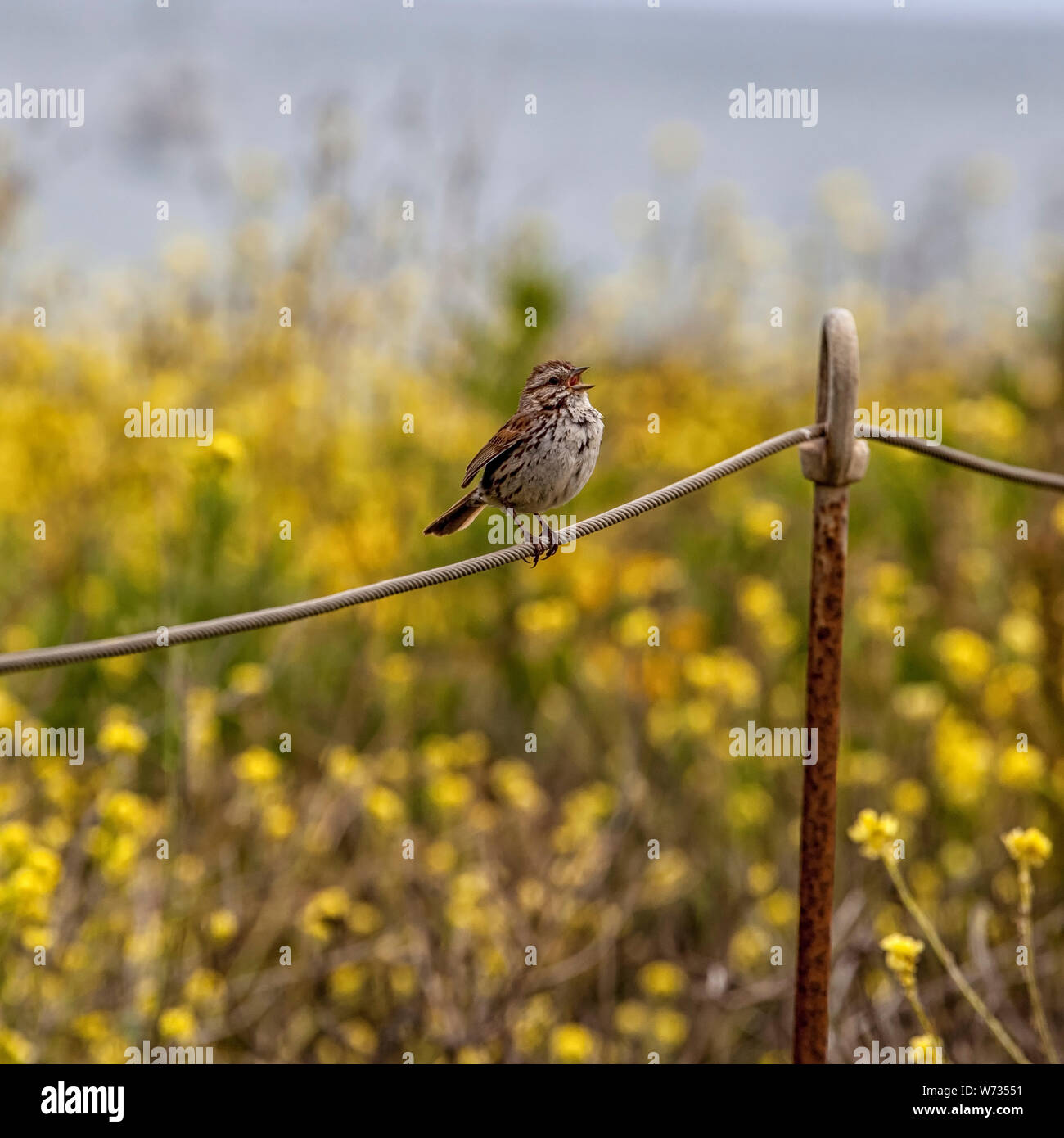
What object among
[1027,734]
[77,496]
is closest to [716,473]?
[1027,734]

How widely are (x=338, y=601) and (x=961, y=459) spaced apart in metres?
1.20

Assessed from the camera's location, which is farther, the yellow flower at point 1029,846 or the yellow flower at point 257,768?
the yellow flower at point 257,768

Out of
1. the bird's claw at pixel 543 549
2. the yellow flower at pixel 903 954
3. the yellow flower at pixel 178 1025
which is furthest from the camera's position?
the yellow flower at pixel 178 1025

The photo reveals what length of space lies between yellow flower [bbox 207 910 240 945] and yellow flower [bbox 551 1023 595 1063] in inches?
33.9

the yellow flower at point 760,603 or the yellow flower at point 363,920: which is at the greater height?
the yellow flower at point 760,603

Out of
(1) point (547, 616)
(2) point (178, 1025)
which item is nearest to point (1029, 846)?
(2) point (178, 1025)

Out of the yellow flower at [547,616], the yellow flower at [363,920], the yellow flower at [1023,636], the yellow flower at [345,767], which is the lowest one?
the yellow flower at [363,920]

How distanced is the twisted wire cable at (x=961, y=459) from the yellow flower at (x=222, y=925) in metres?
1.95

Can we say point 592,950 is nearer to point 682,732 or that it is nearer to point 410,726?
point 682,732

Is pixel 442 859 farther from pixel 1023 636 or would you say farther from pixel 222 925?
pixel 1023 636

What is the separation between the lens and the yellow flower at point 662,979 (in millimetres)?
3566

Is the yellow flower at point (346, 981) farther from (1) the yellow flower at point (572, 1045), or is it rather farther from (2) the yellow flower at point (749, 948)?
(2) the yellow flower at point (749, 948)

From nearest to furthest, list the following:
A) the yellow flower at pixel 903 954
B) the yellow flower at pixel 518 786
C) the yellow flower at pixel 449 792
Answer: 1. the yellow flower at pixel 903 954
2. the yellow flower at pixel 449 792
3. the yellow flower at pixel 518 786

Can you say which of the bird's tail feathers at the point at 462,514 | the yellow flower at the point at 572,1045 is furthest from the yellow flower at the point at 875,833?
the yellow flower at the point at 572,1045
